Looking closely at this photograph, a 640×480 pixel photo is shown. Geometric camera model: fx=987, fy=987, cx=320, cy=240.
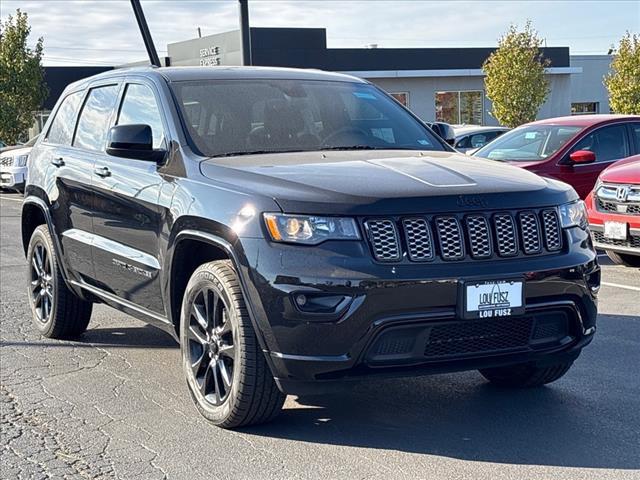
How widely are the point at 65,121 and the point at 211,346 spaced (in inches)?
118

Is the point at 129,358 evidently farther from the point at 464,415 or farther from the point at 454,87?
the point at 454,87

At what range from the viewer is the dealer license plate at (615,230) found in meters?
9.30

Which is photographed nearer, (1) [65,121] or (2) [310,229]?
(2) [310,229]

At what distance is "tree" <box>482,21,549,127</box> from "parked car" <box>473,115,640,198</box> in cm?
2171

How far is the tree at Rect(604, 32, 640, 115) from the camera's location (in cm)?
3020

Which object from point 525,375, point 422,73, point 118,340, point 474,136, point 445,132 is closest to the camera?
point 525,375

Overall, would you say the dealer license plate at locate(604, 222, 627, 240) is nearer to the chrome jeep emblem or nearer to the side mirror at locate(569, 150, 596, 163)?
the chrome jeep emblem

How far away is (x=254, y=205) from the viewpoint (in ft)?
15.0

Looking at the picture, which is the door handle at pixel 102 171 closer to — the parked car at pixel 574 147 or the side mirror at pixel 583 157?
the parked car at pixel 574 147

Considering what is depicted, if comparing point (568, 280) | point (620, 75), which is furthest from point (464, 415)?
point (620, 75)

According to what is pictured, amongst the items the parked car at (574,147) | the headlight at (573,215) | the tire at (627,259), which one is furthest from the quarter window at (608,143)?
the headlight at (573,215)

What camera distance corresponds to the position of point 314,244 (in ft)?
14.4

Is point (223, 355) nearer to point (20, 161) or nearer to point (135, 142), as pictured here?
point (135, 142)

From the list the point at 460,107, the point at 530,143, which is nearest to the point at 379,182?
the point at 530,143
